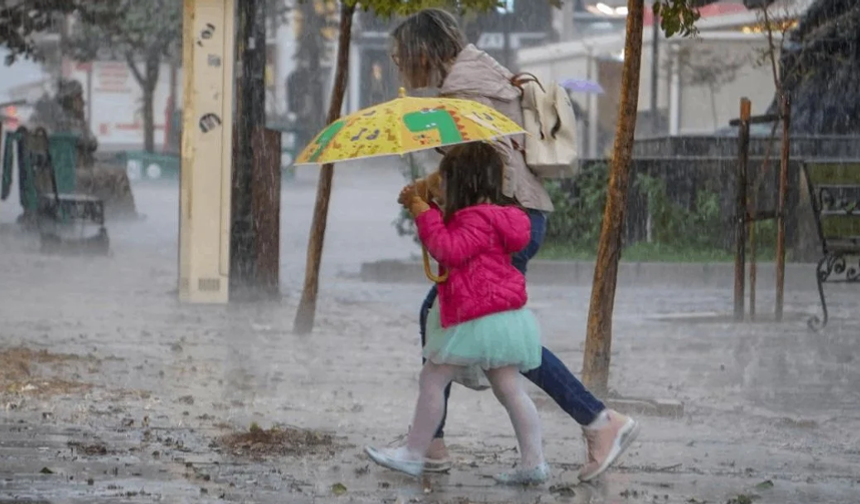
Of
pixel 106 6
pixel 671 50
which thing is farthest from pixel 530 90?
pixel 671 50

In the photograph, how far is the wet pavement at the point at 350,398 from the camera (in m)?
6.10

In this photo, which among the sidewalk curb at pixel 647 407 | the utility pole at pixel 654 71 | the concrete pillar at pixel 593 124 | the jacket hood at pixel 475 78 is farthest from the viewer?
the concrete pillar at pixel 593 124

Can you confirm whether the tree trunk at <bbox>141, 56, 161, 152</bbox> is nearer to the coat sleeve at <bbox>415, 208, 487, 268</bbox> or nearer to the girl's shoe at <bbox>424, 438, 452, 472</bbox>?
the girl's shoe at <bbox>424, 438, 452, 472</bbox>

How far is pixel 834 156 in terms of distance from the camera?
20297 millimetres

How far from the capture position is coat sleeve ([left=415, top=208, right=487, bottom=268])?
19.4ft

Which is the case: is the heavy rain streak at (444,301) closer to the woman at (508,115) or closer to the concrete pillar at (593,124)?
the woman at (508,115)

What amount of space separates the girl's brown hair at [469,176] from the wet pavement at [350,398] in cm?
99

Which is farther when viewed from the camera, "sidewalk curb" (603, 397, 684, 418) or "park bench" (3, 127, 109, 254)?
"park bench" (3, 127, 109, 254)

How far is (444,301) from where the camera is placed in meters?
6.07

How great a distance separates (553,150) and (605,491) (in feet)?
4.00

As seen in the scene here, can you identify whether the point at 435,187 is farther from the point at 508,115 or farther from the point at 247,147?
the point at 247,147

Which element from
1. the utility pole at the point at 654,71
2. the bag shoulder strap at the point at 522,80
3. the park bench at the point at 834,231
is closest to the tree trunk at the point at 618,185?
the bag shoulder strap at the point at 522,80

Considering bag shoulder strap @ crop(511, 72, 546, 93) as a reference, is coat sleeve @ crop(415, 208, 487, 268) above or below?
below

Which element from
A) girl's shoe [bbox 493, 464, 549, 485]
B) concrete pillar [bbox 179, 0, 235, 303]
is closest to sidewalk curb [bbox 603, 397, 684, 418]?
girl's shoe [bbox 493, 464, 549, 485]
